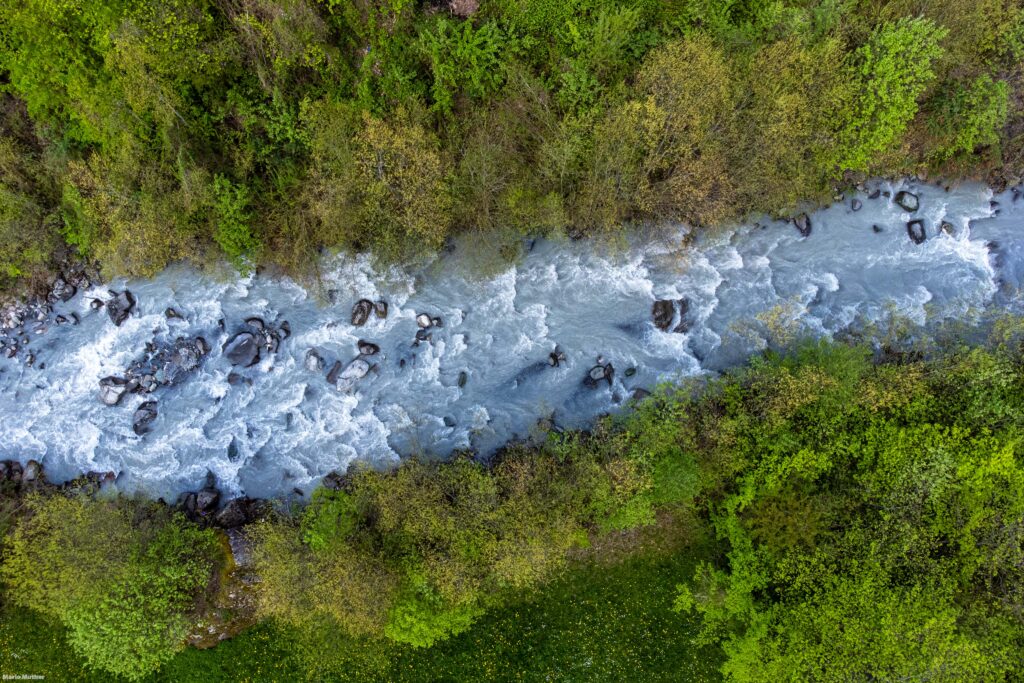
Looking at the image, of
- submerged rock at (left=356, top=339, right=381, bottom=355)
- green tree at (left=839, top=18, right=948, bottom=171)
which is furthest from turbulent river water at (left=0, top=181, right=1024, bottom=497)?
green tree at (left=839, top=18, right=948, bottom=171)

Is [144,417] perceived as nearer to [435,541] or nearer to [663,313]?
[435,541]

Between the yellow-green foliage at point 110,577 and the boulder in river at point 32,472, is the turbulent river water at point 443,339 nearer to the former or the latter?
the boulder in river at point 32,472

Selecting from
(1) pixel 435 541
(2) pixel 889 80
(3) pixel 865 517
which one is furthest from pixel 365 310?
(2) pixel 889 80

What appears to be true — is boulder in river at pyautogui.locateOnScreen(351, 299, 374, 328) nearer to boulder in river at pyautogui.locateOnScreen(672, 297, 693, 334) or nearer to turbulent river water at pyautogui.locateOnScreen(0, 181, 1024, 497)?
turbulent river water at pyautogui.locateOnScreen(0, 181, 1024, 497)

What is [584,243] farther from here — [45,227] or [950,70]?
[45,227]

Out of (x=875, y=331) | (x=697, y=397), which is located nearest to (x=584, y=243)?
(x=697, y=397)

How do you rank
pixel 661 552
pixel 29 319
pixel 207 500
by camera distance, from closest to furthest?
pixel 661 552
pixel 207 500
pixel 29 319

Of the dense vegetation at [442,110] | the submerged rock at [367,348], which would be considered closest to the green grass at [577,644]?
the submerged rock at [367,348]
